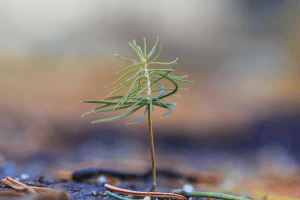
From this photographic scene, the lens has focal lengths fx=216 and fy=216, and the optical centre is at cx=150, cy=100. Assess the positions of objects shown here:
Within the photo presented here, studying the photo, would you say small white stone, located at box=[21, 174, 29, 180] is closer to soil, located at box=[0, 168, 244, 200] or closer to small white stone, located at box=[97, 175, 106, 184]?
soil, located at box=[0, 168, 244, 200]

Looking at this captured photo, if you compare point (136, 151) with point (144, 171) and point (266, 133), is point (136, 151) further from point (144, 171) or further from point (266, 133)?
point (266, 133)

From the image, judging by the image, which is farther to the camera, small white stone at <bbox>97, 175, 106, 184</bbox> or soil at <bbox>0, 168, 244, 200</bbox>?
small white stone at <bbox>97, 175, 106, 184</bbox>

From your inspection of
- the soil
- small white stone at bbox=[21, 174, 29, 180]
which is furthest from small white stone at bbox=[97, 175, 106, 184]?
small white stone at bbox=[21, 174, 29, 180]

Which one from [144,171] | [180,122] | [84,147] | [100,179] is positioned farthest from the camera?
[180,122]

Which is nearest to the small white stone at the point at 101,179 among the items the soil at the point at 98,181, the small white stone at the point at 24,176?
the soil at the point at 98,181

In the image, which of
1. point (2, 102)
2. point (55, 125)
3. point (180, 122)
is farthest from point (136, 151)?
point (2, 102)

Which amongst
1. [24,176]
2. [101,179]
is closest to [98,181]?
[101,179]

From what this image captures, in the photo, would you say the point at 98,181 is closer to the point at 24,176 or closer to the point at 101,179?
the point at 101,179

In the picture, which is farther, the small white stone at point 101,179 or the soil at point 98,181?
the small white stone at point 101,179

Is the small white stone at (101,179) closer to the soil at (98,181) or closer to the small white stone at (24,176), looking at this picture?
the soil at (98,181)

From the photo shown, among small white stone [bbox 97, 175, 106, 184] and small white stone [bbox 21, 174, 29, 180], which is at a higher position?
small white stone [bbox 21, 174, 29, 180]

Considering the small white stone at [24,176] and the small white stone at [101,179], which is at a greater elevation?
the small white stone at [24,176]
